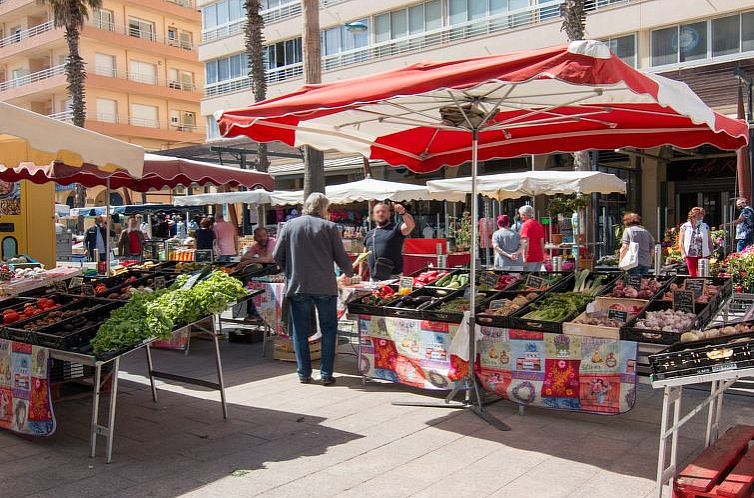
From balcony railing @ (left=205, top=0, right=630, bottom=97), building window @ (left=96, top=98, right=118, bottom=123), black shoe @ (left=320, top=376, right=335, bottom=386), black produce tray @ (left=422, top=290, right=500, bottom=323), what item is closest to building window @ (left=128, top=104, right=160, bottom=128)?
building window @ (left=96, top=98, right=118, bottom=123)

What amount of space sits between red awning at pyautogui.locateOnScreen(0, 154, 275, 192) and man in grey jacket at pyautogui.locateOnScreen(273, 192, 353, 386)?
3436 millimetres

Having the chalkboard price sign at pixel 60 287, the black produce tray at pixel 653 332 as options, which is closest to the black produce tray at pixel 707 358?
the black produce tray at pixel 653 332

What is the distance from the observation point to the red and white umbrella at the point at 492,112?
13.5 ft

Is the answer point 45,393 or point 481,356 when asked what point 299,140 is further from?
point 45,393

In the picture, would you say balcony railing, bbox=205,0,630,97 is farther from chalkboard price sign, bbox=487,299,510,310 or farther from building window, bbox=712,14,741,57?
chalkboard price sign, bbox=487,299,510,310

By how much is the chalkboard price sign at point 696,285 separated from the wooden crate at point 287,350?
3804 mm

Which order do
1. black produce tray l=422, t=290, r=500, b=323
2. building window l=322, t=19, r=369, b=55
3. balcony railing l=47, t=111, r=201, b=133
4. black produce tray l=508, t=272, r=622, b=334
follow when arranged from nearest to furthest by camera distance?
black produce tray l=508, t=272, r=622, b=334 < black produce tray l=422, t=290, r=500, b=323 < building window l=322, t=19, r=369, b=55 < balcony railing l=47, t=111, r=201, b=133

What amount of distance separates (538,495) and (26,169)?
25.7 feet

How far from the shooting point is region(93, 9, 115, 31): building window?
1633 inches

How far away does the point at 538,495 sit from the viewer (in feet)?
12.8

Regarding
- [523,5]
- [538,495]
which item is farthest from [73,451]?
[523,5]

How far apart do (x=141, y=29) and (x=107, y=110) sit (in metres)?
6.42

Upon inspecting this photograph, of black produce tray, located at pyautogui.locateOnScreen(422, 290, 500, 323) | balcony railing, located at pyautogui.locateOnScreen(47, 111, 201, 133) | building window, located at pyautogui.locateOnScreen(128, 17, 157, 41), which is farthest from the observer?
building window, located at pyautogui.locateOnScreen(128, 17, 157, 41)

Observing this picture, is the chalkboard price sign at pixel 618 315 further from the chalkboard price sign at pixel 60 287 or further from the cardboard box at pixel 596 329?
the chalkboard price sign at pixel 60 287
